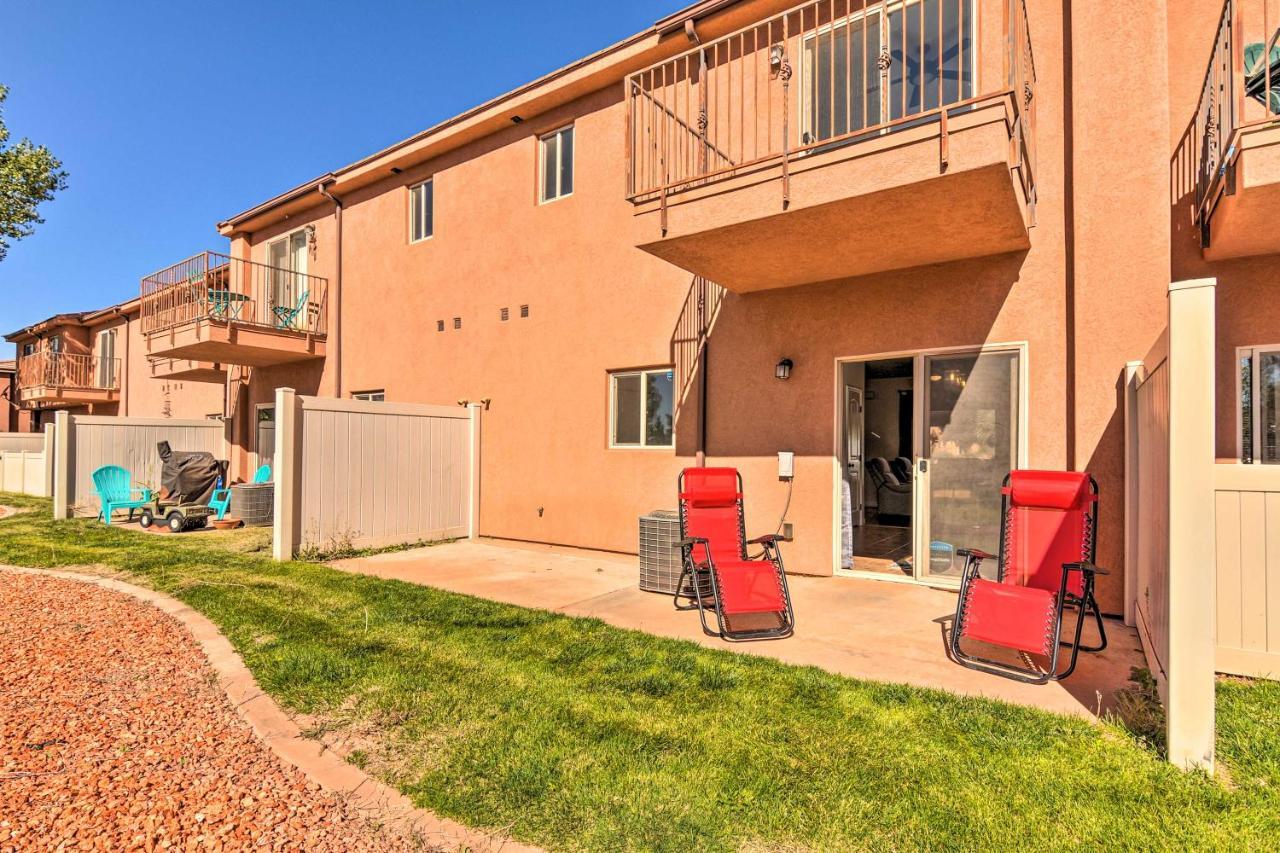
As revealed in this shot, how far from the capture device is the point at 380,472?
8609 mm

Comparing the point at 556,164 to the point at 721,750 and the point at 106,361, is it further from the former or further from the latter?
the point at 106,361

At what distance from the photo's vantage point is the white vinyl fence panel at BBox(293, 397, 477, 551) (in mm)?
7828

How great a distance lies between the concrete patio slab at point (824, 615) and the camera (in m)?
3.75

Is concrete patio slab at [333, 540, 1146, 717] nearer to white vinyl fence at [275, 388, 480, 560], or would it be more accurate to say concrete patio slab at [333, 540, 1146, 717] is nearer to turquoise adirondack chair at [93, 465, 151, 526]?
white vinyl fence at [275, 388, 480, 560]

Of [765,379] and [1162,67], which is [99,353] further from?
[1162,67]

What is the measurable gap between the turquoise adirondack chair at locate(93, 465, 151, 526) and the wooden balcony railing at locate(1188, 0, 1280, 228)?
14.6 meters

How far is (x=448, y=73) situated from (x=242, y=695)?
1472 cm

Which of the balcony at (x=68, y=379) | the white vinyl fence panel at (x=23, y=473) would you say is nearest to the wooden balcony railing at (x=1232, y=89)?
the white vinyl fence panel at (x=23, y=473)

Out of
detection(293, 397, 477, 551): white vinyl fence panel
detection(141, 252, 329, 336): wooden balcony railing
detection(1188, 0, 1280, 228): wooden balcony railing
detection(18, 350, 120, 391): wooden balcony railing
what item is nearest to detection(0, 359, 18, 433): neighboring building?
detection(18, 350, 120, 391): wooden balcony railing

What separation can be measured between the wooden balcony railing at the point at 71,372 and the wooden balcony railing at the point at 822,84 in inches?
840

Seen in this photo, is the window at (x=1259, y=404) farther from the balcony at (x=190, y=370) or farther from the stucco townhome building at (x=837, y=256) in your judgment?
the balcony at (x=190, y=370)

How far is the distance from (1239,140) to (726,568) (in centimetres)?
445

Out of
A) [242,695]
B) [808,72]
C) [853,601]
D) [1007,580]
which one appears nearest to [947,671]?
[1007,580]

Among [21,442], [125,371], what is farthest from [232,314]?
[21,442]
